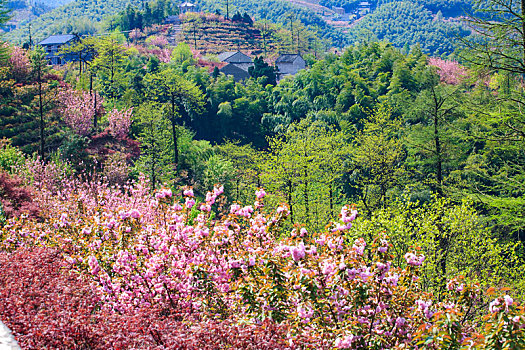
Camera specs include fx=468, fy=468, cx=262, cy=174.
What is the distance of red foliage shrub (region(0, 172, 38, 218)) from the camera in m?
11.9

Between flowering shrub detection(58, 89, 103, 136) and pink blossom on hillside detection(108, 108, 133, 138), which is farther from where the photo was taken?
pink blossom on hillside detection(108, 108, 133, 138)

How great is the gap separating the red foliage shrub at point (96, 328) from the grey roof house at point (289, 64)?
52825mm

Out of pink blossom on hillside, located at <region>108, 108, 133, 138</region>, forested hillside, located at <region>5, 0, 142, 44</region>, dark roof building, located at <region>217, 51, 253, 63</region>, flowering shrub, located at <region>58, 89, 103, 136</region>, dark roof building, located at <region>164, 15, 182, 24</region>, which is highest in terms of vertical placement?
flowering shrub, located at <region>58, 89, 103, 136</region>

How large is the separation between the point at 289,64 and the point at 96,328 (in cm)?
5517

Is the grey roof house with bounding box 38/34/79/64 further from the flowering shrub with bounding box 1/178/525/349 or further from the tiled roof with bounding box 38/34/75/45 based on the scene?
the flowering shrub with bounding box 1/178/525/349

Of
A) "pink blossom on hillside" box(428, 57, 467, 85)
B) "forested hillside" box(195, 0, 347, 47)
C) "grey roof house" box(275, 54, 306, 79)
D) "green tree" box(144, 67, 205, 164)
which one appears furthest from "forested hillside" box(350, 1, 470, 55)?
"green tree" box(144, 67, 205, 164)

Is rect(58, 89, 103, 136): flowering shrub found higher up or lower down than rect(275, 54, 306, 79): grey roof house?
higher up

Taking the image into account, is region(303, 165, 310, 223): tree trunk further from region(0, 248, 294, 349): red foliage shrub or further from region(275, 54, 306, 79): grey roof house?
region(275, 54, 306, 79): grey roof house

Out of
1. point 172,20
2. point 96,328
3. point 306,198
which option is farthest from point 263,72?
point 96,328

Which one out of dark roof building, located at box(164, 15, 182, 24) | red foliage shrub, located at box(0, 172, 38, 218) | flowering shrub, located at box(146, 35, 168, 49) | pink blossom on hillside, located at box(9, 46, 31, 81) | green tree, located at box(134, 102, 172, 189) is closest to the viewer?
red foliage shrub, located at box(0, 172, 38, 218)

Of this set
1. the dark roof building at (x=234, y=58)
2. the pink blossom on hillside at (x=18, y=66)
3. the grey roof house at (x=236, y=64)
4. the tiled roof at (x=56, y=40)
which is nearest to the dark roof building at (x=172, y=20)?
the tiled roof at (x=56, y=40)

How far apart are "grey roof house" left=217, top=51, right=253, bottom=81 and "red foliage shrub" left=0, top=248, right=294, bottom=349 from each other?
44.9 meters

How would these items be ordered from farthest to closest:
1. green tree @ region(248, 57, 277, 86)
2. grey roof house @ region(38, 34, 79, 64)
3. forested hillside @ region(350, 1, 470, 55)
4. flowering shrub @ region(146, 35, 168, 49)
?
1. forested hillside @ region(350, 1, 470, 55)
2. flowering shrub @ region(146, 35, 168, 49)
3. grey roof house @ region(38, 34, 79, 64)
4. green tree @ region(248, 57, 277, 86)

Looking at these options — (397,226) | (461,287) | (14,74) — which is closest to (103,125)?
(14,74)
